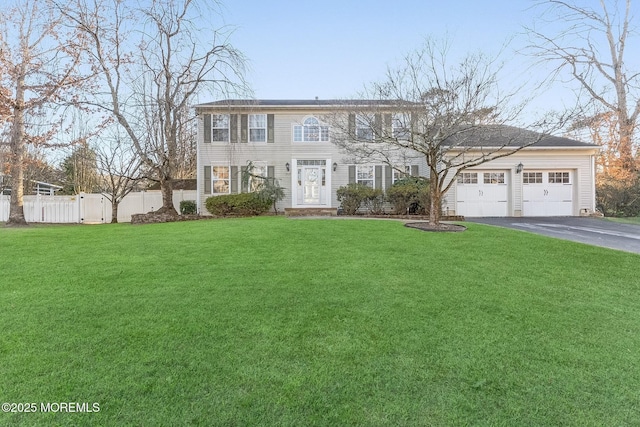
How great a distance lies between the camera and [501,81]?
8695 millimetres

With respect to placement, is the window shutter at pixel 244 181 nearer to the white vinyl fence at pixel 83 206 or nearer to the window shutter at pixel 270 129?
the window shutter at pixel 270 129

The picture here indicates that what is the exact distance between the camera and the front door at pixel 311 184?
1530 centimetres

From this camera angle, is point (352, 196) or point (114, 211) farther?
point (114, 211)

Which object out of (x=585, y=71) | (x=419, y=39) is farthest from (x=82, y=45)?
(x=585, y=71)

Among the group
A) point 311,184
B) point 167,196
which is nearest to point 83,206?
point 167,196

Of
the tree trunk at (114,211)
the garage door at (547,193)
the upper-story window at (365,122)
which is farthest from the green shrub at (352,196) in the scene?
the tree trunk at (114,211)

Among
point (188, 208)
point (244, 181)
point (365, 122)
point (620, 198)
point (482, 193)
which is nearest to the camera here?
point (365, 122)

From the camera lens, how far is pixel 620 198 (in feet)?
52.2

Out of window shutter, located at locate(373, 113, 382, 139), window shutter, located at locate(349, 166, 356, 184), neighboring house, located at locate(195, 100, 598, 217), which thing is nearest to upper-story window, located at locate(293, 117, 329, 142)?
neighboring house, located at locate(195, 100, 598, 217)

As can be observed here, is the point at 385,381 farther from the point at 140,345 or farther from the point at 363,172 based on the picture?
the point at 363,172

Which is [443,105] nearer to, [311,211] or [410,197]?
[410,197]

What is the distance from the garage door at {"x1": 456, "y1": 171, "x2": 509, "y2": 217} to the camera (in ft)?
46.7

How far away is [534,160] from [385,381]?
49.6 ft

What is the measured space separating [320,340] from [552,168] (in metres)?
15.5
